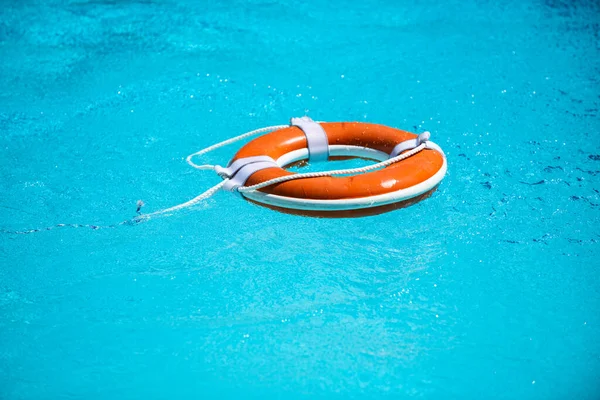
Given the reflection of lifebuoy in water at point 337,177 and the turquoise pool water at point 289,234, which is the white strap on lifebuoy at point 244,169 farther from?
the turquoise pool water at point 289,234

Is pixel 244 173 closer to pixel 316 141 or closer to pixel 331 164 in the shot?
pixel 316 141

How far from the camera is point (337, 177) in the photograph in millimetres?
3139

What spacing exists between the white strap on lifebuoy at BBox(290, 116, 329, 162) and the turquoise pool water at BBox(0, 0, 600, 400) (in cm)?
46

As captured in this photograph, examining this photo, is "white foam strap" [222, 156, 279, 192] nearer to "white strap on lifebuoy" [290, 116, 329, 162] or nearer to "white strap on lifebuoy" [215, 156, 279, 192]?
"white strap on lifebuoy" [215, 156, 279, 192]

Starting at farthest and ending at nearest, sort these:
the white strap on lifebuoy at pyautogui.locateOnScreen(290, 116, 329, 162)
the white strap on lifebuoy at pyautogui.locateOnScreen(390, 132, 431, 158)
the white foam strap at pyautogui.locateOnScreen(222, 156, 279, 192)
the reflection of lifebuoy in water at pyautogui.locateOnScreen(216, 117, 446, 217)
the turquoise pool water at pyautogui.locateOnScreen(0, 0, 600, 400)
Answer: the white strap on lifebuoy at pyautogui.locateOnScreen(290, 116, 329, 162)
the white strap on lifebuoy at pyautogui.locateOnScreen(390, 132, 431, 158)
the white foam strap at pyautogui.locateOnScreen(222, 156, 279, 192)
the reflection of lifebuoy in water at pyautogui.locateOnScreen(216, 117, 446, 217)
the turquoise pool water at pyautogui.locateOnScreen(0, 0, 600, 400)

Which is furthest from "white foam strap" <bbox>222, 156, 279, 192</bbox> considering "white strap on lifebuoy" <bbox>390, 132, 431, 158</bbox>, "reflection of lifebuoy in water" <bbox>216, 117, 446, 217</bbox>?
"white strap on lifebuoy" <bbox>390, 132, 431, 158</bbox>

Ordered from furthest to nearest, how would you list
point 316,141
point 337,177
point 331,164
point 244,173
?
1. point 331,164
2. point 316,141
3. point 244,173
4. point 337,177

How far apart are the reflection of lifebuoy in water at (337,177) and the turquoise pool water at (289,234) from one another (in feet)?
0.47

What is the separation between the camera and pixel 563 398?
2.58 metres

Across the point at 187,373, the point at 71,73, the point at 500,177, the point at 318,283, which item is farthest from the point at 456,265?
the point at 71,73

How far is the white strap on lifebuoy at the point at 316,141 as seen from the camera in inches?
140

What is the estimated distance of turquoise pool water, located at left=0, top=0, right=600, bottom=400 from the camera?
8.69 ft

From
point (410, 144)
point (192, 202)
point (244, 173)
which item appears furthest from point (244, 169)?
point (410, 144)

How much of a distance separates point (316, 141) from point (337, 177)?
18.2 inches
